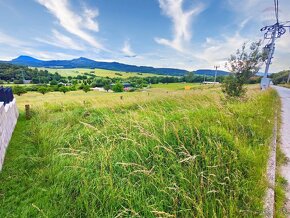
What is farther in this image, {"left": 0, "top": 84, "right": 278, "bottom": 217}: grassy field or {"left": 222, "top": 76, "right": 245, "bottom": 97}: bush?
{"left": 222, "top": 76, "right": 245, "bottom": 97}: bush

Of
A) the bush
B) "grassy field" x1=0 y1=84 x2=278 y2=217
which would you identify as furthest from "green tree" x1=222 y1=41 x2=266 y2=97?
"grassy field" x1=0 y1=84 x2=278 y2=217

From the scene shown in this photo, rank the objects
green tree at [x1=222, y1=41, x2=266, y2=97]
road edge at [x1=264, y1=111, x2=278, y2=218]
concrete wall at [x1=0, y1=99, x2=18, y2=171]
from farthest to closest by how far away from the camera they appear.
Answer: green tree at [x1=222, y1=41, x2=266, y2=97], concrete wall at [x1=0, y1=99, x2=18, y2=171], road edge at [x1=264, y1=111, x2=278, y2=218]

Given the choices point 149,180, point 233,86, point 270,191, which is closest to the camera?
point 270,191

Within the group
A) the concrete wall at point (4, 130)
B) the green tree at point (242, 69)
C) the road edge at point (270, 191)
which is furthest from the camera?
the green tree at point (242, 69)

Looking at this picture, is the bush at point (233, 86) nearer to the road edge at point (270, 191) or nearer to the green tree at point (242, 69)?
the green tree at point (242, 69)

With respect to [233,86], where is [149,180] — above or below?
below

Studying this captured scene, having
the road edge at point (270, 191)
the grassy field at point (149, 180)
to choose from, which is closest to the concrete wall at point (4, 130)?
the grassy field at point (149, 180)

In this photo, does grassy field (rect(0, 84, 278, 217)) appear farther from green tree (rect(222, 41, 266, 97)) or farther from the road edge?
green tree (rect(222, 41, 266, 97))

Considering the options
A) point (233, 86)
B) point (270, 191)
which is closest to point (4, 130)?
point (270, 191)

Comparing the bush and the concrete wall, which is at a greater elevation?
the bush

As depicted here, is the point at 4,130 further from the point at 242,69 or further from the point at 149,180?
the point at 242,69

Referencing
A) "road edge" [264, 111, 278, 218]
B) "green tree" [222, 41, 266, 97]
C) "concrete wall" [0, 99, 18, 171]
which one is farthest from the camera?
"green tree" [222, 41, 266, 97]

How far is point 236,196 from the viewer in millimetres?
2311

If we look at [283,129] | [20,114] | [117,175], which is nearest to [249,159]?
[117,175]
